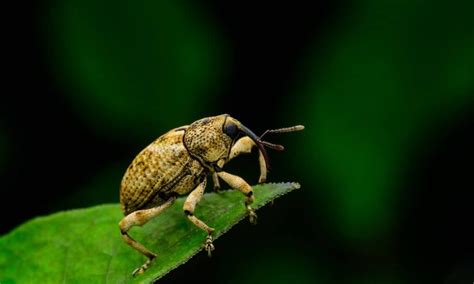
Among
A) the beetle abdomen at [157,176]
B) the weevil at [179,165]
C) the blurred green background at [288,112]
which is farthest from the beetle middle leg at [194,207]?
the blurred green background at [288,112]

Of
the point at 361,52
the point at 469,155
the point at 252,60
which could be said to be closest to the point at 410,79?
the point at 361,52

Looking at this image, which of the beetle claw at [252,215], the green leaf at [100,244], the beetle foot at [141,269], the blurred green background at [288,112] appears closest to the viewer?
the beetle foot at [141,269]

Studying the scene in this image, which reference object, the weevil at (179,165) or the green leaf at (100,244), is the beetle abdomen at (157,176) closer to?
the weevil at (179,165)

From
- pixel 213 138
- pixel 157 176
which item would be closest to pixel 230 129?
pixel 213 138

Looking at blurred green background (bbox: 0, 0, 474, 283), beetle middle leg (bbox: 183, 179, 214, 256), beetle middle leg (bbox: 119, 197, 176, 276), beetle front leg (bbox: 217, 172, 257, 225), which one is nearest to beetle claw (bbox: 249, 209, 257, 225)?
beetle front leg (bbox: 217, 172, 257, 225)

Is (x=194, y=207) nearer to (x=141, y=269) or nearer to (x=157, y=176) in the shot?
(x=157, y=176)

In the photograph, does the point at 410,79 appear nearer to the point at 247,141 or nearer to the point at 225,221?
the point at 247,141
